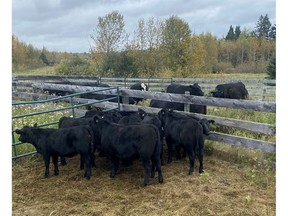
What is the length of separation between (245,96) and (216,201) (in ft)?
32.5

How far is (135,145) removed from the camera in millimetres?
5824

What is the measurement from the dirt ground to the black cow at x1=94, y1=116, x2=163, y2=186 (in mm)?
329

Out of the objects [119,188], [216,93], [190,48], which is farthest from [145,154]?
[190,48]

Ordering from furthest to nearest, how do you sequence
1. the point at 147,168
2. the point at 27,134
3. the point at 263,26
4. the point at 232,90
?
1. the point at 263,26
2. the point at 232,90
3. the point at 27,134
4. the point at 147,168

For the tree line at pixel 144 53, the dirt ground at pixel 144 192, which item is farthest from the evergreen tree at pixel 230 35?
the dirt ground at pixel 144 192

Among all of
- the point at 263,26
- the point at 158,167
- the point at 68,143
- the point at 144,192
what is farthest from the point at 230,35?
the point at 144,192

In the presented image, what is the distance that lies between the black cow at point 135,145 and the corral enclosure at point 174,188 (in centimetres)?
36

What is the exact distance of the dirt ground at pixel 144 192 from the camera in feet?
15.9

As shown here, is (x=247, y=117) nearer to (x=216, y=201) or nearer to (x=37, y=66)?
(x=216, y=201)

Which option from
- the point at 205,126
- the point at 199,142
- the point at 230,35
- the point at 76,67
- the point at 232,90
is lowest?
the point at 199,142

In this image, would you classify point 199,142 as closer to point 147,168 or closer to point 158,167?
point 158,167

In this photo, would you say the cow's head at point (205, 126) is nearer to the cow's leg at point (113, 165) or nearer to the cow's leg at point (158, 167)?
the cow's leg at point (158, 167)

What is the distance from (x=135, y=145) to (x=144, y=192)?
885 mm

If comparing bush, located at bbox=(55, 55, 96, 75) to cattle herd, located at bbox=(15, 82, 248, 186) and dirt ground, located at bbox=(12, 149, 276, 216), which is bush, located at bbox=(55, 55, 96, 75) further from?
dirt ground, located at bbox=(12, 149, 276, 216)
